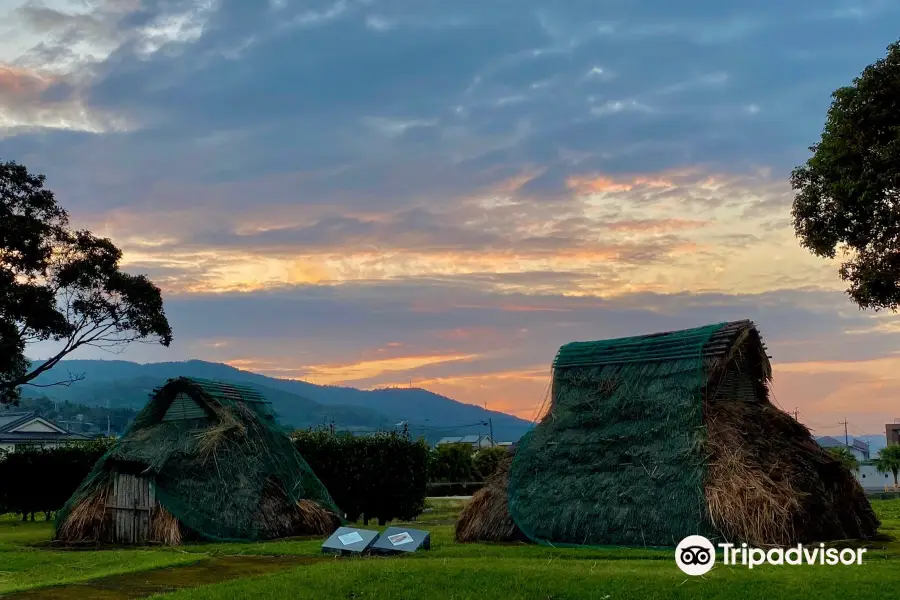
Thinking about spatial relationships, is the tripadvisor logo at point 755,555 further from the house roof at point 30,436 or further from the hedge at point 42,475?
the house roof at point 30,436

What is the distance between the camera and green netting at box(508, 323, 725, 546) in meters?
18.5

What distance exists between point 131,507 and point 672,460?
584 inches

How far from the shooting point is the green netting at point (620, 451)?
1853 centimetres

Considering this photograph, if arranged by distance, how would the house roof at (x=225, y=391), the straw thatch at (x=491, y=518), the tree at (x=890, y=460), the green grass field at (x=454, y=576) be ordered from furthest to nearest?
the tree at (x=890, y=460) → the house roof at (x=225, y=391) → the straw thatch at (x=491, y=518) → the green grass field at (x=454, y=576)

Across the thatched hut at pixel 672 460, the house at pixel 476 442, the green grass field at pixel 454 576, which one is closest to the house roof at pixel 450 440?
the house at pixel 476 442

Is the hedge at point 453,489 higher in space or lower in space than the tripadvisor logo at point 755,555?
lower

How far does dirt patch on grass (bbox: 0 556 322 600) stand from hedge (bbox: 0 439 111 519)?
1699 centimetres

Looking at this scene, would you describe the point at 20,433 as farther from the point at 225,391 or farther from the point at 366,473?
the point at 225,391

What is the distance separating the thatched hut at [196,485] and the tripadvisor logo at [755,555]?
39.5ft

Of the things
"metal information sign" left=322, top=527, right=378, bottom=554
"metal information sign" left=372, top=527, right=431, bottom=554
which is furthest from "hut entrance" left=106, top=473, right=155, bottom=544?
"metal information sign" left=372, top=527, right=431, bottom=554

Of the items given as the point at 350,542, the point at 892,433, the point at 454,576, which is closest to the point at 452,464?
the point at 350,542

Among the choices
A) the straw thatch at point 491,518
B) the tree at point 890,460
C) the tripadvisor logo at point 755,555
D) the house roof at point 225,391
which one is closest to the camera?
the tripadvisor logo at point 755,555

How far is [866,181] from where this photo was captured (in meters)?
21.8

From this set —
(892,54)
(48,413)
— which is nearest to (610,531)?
(892,54)
